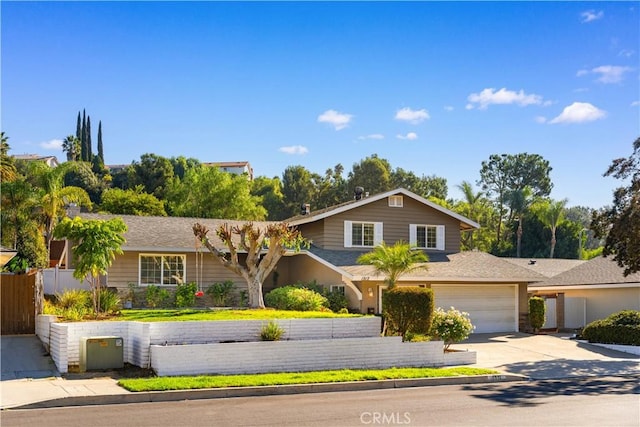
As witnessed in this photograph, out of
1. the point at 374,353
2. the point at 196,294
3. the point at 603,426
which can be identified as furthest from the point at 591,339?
the point at 603,426

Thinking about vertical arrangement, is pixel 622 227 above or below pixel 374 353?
above

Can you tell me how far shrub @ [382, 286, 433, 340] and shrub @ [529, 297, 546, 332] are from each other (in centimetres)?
1091

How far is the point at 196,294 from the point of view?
88.3 ft

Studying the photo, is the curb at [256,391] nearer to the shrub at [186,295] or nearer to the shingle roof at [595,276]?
the shrub at [186,295]

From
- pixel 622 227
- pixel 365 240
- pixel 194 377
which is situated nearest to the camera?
pixel 194 377

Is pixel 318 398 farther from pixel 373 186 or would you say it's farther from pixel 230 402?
pixel 373 186

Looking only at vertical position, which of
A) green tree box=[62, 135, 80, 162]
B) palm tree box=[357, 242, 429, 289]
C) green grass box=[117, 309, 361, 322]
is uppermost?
green tree box=[62, 135, 80, 162]

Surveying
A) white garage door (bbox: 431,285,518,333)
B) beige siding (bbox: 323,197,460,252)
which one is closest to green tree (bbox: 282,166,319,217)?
beige siding (bbox: 323,197,460,252)

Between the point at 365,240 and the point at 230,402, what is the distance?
18256 millimetres

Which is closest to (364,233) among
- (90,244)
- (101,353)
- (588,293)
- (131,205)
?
(588,293)

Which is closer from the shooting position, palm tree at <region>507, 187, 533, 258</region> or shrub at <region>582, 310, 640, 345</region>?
shrub at <region>582, 310, 640, 345</region>

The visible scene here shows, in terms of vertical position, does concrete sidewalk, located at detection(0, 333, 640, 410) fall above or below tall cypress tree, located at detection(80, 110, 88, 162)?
below

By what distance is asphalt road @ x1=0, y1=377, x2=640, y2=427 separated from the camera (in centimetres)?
1228

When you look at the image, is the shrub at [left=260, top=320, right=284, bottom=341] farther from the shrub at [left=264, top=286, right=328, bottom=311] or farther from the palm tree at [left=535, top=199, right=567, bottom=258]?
the palm tree at [left=535, top=199, right=567, bottom=258]
